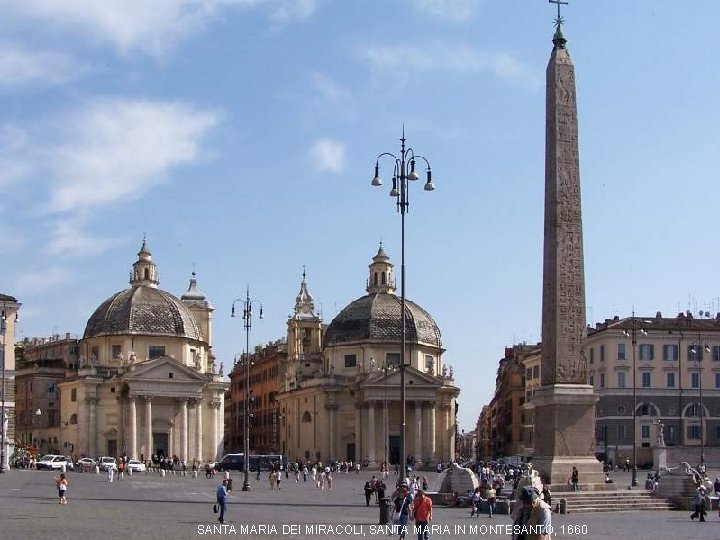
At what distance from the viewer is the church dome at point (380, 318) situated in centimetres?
9619

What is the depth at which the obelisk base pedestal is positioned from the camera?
103 ft

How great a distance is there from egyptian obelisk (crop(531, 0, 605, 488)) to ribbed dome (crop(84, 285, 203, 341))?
62381 mm

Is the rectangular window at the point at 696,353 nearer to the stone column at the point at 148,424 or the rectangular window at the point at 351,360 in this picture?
the rectangular window at the point at 351,360

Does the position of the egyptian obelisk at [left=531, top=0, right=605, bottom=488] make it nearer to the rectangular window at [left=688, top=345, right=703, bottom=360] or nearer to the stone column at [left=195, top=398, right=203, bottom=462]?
the rectangular window at [left=688, top=345, right=703, bottom=360]

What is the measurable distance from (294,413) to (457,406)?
12807 mm

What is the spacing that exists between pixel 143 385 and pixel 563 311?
60.8 metres

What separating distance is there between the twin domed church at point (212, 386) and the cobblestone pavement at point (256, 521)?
154 feet

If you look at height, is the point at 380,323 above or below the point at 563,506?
above

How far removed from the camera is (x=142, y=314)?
303ft

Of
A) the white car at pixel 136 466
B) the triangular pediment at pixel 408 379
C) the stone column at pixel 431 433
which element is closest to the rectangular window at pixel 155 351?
the white car at pixel 136 466

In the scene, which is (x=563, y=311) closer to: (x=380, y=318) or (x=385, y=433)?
(x=385, y=433)

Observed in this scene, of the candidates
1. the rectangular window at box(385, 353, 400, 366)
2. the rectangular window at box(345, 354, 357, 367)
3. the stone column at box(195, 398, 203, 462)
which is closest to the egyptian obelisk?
the stone column at box(195, 398, 203, 462)

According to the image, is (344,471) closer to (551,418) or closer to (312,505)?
(312,505)

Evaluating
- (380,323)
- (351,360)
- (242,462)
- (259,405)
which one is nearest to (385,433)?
(351,360)
